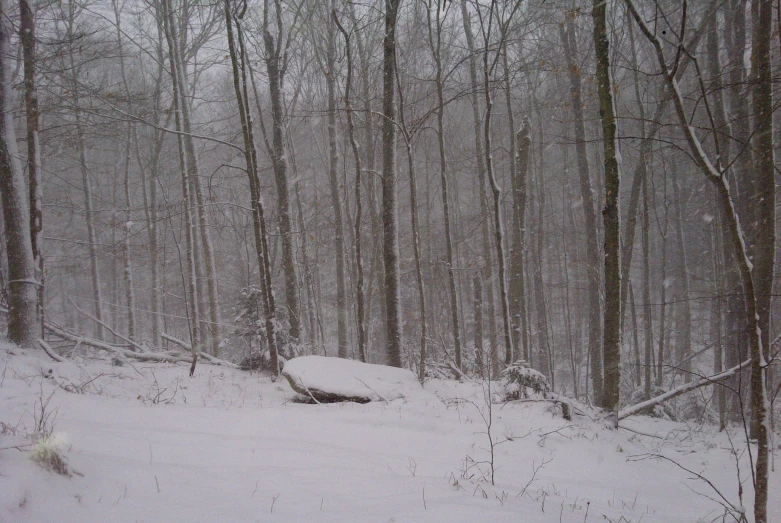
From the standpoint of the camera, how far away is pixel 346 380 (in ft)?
22.2

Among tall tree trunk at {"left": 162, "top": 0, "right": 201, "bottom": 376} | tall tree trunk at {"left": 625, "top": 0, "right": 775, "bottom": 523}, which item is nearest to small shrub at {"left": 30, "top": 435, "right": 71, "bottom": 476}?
tall tree trunk at {"left": 625, "top": 0, "right": 775, "bottom": 523}

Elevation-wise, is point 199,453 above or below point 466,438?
above

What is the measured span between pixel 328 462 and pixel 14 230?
7.05 metres

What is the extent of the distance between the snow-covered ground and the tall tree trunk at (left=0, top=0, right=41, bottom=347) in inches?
25.6

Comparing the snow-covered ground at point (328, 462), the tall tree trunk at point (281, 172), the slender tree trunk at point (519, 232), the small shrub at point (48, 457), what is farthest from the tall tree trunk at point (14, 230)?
the slender tree trunk at point (519, 232)

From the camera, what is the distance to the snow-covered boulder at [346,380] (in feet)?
21.4

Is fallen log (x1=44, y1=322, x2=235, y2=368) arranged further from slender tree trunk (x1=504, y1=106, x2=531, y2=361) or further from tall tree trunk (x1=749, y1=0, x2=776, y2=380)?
tall tree trunk (x1=749, y1=0, x2=776, y2=380)

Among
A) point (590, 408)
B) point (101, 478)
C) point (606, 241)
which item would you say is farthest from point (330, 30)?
point (101, 478)

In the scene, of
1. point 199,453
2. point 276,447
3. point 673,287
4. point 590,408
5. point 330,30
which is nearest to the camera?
point 199,453

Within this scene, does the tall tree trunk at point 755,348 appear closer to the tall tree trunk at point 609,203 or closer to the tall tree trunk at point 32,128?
the tall tree trunk at point 609,203

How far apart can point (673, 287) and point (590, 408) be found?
19656 mm

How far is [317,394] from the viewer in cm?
658

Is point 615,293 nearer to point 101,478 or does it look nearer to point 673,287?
point 101,478

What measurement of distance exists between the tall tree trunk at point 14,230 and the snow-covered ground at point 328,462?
65 centimetres
